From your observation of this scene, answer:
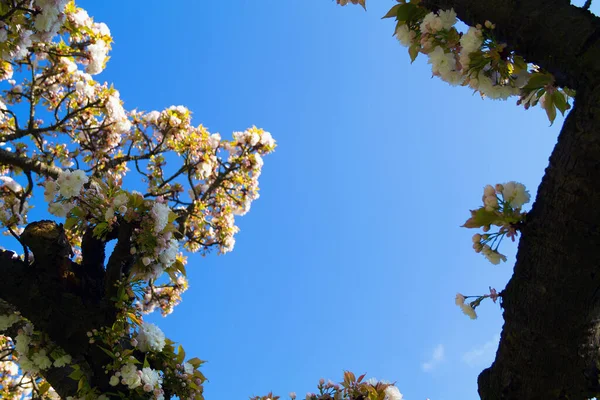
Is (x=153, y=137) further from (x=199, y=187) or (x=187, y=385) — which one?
(x=187, y=385)

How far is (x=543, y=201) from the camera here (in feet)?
6.45

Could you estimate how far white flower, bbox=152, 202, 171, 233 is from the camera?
285cm

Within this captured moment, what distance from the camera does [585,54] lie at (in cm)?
199

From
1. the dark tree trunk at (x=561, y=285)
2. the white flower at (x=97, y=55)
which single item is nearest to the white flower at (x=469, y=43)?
the dark tree trunk at (x=561, y=285)

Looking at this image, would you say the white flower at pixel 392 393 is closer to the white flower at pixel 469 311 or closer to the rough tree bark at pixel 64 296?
the white flower at pixel 469 311

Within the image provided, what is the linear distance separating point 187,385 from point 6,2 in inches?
124

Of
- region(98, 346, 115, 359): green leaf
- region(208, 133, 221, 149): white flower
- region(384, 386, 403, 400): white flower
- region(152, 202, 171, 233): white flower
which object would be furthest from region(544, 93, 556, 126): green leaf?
region(208, 133, 221, 149): white flower

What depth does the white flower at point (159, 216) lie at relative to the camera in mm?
2848

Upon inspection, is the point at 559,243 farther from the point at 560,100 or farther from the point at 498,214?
the point at 560,100

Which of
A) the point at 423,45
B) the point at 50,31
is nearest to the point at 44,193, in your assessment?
the point at 50,31

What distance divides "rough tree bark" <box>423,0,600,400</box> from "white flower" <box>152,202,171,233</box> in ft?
6.77

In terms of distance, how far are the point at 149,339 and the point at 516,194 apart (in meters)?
2.37

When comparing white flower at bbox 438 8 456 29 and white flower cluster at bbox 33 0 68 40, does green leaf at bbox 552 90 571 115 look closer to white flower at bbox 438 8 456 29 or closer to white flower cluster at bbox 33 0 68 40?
white flower at bbox 438 8 456 29

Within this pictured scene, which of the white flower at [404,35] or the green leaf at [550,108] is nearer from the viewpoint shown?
the green leaf at [550,108]
